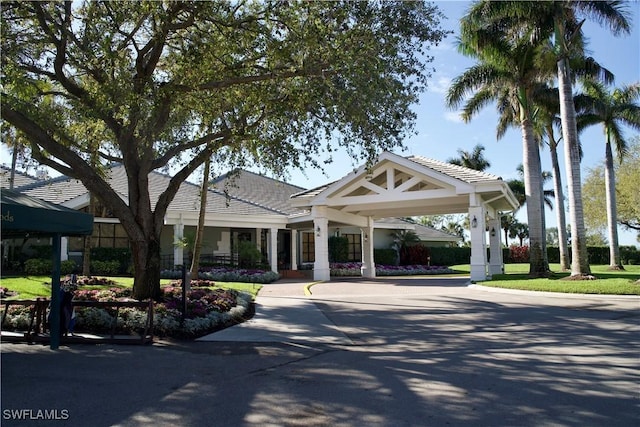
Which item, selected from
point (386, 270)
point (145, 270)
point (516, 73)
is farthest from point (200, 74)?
point (386, 270)

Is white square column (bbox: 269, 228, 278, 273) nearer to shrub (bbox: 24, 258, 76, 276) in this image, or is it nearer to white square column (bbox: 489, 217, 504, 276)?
shrub (bbox: 24, 258, 76, 276)

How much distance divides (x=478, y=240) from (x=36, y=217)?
1653 cm

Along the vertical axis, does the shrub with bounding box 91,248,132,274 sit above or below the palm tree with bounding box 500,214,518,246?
below

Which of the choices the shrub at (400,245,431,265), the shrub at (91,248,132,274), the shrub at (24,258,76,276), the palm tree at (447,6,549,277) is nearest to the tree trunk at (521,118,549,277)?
the palm tree at (447,6,549,277)

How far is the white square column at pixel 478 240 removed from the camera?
1981 cm

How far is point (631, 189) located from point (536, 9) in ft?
79.3

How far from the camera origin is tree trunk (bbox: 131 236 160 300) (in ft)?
37.9

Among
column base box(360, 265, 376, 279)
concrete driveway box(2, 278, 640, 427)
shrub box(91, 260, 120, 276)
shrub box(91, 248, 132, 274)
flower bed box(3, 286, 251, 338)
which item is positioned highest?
shrub box(91, 248, 132, 274)

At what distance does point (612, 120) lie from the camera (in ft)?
101

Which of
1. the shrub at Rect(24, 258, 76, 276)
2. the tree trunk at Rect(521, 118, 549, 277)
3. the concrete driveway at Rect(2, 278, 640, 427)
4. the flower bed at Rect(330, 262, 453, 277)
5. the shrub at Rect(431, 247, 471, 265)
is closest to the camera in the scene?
the concrete driveway at Rect(2, 278, 640, 427)

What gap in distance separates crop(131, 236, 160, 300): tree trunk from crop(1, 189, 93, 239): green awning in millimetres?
3106

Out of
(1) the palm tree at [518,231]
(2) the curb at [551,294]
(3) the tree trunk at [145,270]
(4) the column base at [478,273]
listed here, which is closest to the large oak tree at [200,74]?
(3) the tree trunk at [145,270]

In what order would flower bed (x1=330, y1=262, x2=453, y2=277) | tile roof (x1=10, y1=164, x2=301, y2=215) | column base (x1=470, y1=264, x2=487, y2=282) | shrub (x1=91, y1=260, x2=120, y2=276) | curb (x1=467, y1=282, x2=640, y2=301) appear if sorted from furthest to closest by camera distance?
flower bed (x1=330, y1=262, x2=453, y2=277), tile roof (x1=10, y1=164, x2=301, y2=215), shrub (x1=91, y1=260, x2=120, y2=276), column base (x1=470, y1=264, x2=487, y2=282), curb (x1=467, y1=282, x2=640, y2=301)

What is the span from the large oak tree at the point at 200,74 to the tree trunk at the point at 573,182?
29.7 ft
